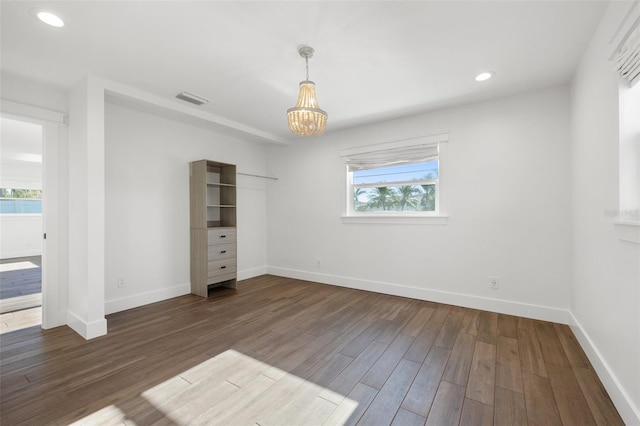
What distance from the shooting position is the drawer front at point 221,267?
380 cm

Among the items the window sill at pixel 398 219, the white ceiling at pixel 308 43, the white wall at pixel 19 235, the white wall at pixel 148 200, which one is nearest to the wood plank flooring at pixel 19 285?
the white wall at pixel 19 235

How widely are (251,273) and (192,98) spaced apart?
3.02 meters

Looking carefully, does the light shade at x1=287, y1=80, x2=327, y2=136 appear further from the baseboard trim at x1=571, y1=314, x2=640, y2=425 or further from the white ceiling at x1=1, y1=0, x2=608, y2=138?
the baseboard trim at x1=571, y1=314, x2=640, y2=425

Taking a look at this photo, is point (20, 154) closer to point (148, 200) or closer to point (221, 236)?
point (148, 200)

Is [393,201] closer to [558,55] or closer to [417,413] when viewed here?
[558,55]

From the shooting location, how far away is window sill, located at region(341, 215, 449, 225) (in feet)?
11.5

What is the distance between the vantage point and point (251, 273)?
4.90 m

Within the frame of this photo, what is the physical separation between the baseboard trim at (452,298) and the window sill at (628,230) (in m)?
1.60

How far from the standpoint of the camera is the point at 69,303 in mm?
2877

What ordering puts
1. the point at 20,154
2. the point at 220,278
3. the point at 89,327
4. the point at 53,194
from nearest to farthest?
the point at 89,327 → the point at 53,194 → the point at 220,278 → the point at 20,154

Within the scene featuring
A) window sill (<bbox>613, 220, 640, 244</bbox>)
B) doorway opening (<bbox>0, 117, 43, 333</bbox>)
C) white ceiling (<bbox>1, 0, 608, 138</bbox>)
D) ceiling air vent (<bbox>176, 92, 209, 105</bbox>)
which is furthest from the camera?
doorway opening (<bbox>0, 117, 43, 333</bbox>)

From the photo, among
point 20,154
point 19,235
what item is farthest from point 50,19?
point 19,235

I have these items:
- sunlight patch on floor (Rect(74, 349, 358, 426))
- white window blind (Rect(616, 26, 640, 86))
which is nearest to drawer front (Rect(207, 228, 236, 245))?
sunlight patch on floor (Rect(74, 349, 358, 426))

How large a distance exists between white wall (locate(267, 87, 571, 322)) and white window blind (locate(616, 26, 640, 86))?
1.46 m
